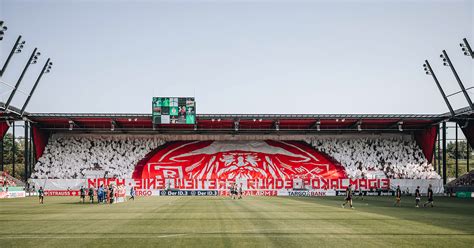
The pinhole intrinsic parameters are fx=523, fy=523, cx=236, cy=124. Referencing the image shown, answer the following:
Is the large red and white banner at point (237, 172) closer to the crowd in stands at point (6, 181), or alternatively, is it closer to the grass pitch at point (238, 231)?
the crowd in stands at point (6, 181)

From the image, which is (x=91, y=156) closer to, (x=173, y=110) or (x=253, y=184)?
(x=173, y=110)

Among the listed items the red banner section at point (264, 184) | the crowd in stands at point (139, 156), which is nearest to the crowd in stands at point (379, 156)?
the crowd in stands at point (139, 156)

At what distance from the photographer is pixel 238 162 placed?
76000mm

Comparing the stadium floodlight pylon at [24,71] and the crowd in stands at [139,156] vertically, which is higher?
the stadium floodlight pylon at [24,71]

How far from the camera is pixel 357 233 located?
69.8ft

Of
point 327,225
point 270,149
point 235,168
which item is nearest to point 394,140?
point 270,149

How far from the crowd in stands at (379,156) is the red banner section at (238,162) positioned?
177 centimetres

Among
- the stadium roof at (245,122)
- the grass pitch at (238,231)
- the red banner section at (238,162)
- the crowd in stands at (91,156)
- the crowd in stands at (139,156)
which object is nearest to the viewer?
the grass pitch at (238,231)

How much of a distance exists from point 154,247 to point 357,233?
8610 mm

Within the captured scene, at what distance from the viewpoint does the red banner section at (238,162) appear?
240 feet

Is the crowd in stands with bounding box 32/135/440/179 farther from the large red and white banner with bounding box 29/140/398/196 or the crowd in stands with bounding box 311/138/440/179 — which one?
the large red and white banner with bounding box 29/140/398/196

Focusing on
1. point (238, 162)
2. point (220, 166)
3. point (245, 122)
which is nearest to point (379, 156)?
point (245, 122)

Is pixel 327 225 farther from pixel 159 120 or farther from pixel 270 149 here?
pixel 270 149

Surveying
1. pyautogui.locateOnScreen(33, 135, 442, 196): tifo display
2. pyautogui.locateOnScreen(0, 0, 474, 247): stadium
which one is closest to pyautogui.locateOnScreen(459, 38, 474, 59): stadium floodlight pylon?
pyautogui.locateOnScreen(0, 0, 474, 247): stadium
